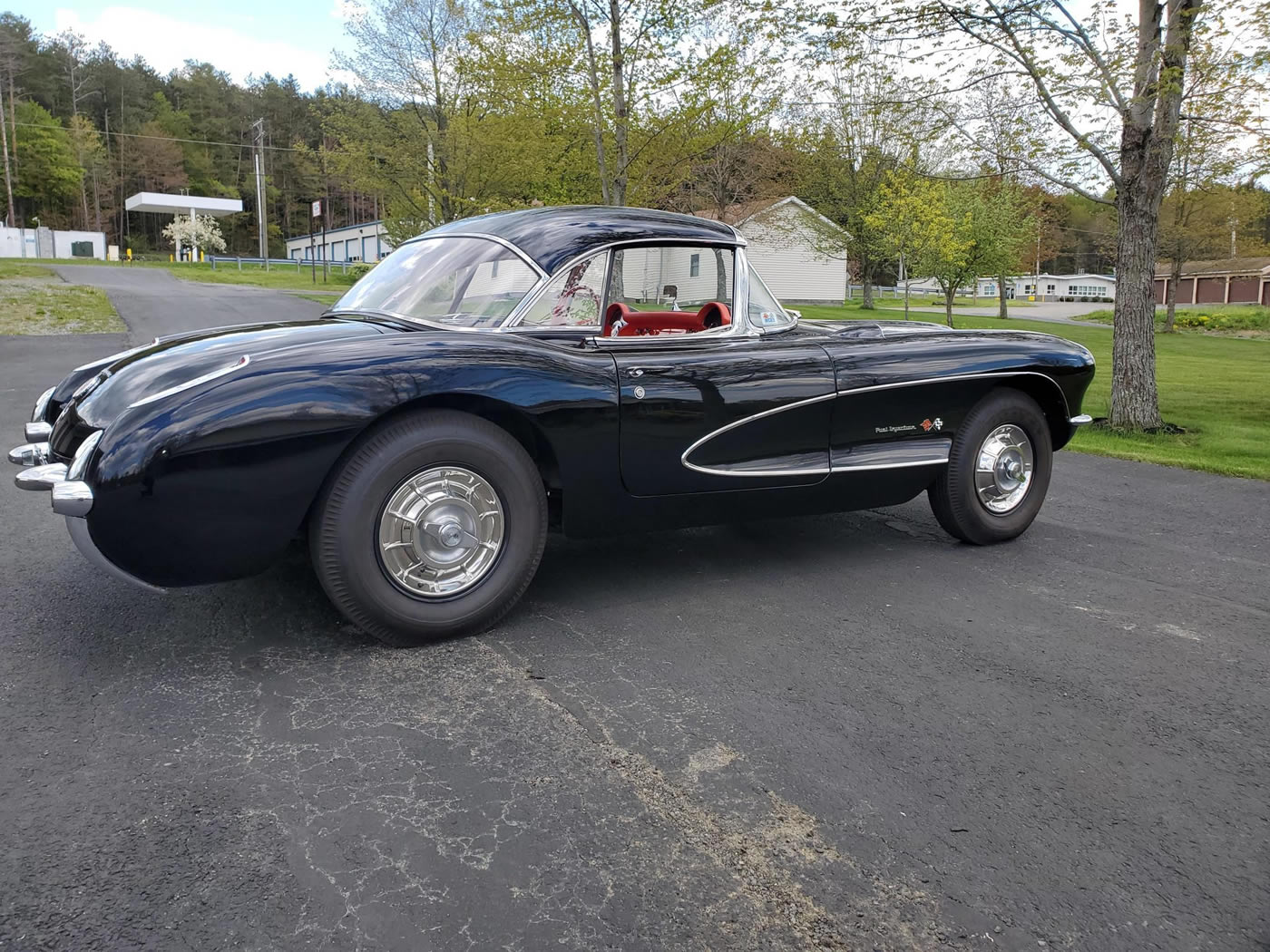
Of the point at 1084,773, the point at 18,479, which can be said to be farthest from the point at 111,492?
the point at 1084,773

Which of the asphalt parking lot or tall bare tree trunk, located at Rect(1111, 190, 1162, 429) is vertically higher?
tall bare tree trunk, located at Rect(1111, 190, 1162, 429)

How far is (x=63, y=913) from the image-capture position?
1812mm

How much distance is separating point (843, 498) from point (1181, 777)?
6.35 feet

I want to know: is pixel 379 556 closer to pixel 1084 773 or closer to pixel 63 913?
pixel 63 913

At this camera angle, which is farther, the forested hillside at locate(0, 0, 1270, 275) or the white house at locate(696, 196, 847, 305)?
the white house at locate(696, 196, 847, 305)

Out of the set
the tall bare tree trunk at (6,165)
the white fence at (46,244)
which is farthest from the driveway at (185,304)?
the tall bare tree trunk at (6,165)

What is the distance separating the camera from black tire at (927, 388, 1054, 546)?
4.55m

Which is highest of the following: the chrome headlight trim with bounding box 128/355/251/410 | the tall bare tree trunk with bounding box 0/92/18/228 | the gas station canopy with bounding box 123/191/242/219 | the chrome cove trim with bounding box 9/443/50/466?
the tall bare tree trunk with bounding box 0/92/18/228

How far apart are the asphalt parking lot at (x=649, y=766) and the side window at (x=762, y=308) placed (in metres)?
1.19

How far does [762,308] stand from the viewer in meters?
4.39

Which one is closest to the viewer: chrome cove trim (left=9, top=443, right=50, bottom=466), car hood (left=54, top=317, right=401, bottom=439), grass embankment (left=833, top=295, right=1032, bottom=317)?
car hood (left=54, top=317, right=401, bottom=439)

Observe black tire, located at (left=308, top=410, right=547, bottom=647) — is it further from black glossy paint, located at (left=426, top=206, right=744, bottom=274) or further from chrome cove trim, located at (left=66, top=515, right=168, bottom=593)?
black glossy paint, located at (left=426, top=206, right=744, bottom=274)

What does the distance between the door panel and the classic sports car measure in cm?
1

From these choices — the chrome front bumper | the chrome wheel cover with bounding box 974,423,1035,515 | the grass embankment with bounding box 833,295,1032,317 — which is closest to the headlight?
the chrome front bumper
